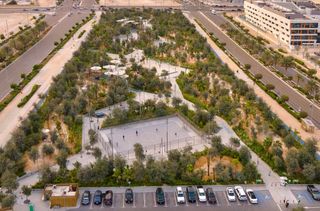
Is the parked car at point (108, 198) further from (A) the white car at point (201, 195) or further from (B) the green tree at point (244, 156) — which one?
(B) the green tree at point (244, 156)

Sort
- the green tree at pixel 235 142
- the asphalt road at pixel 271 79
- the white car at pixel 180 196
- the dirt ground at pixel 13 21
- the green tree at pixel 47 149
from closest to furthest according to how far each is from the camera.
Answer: the white car at pixel 180 196 < the green tree at pixel 47 149 < the green tree at pixel 235 142 < the asphalt road at pixel 271 79 < the dirt ground at pixel 13 21

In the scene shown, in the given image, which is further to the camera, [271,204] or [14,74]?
[14,74]

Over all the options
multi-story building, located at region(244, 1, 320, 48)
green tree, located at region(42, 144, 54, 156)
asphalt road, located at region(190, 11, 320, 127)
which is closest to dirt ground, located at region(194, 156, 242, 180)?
green tree, located at region(42, 144, 54, 156)

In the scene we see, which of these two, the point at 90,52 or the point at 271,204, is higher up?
the point at 90,52

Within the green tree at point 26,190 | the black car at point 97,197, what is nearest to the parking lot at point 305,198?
the black car at point 97,197

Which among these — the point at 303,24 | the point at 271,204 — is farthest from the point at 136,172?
the point at 303,24

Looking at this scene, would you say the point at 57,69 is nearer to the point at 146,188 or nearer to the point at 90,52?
the point at 90,52
